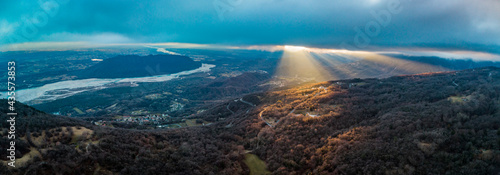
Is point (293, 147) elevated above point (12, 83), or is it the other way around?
point (12, 83)

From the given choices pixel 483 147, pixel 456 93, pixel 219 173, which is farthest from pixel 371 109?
pixel 219 173

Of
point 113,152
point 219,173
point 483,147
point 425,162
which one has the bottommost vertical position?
point 219,173

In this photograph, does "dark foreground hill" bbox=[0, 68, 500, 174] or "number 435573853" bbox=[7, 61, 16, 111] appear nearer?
"dark foreground hill" bbox=[0, 68, 500, 174]

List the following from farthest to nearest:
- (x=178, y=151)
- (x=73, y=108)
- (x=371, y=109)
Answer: (x=73, y=108) → (x=371, y=109) → (x=178, y=151)

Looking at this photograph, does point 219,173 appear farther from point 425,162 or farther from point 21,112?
point 21,112

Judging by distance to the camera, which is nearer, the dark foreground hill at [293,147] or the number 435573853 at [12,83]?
the dark foreground hill at [293,147]

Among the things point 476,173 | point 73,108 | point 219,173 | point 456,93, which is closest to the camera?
point 476,173

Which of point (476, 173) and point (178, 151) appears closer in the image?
point (476, 173)

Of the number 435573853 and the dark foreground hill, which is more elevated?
the number 435573853

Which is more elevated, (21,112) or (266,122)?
(21,112)

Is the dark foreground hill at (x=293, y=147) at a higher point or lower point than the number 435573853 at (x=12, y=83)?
lower

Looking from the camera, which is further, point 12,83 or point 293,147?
point 293,147
